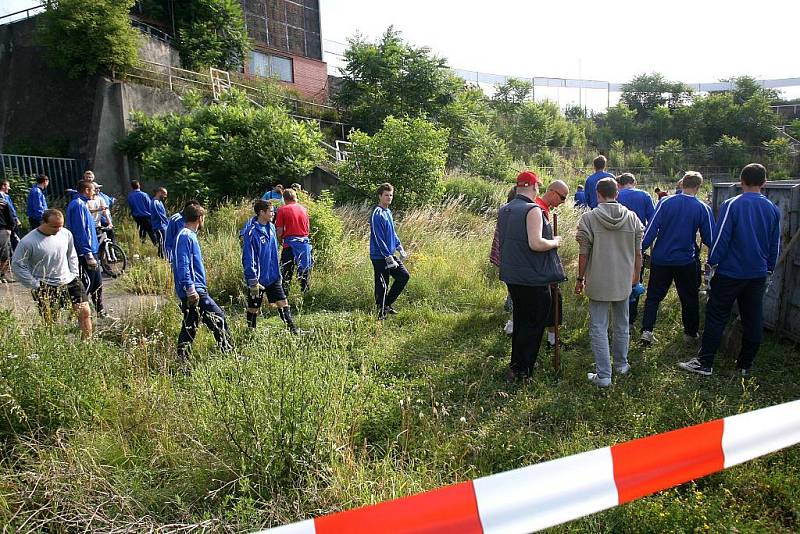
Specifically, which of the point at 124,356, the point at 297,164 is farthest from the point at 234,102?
the point at 124,356

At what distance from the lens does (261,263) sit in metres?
6.25

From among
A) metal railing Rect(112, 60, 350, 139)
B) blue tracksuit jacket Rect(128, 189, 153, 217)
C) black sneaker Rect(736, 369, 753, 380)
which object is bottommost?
black sneaker Rect(736, 369, 753, 380)

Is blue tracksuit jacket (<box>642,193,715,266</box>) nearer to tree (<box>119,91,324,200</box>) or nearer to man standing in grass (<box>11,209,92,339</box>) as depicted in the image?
man standing in grass (<box>11,209,92,339</box>)

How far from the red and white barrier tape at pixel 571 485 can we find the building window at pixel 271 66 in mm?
24629

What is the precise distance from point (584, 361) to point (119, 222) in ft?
39.6

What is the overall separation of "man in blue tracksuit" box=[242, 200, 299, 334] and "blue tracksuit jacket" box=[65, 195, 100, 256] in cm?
266

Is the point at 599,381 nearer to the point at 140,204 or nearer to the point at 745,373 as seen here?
the point at 745,373

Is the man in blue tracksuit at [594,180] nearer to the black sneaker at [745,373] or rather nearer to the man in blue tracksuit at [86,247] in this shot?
the black sneaker at [745,373]

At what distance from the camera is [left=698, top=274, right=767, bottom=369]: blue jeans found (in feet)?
15.5

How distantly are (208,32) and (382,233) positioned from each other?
60.6 feet

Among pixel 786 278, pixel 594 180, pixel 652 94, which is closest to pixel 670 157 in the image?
pixel 652 94

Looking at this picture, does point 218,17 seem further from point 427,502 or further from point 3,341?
point 427,502

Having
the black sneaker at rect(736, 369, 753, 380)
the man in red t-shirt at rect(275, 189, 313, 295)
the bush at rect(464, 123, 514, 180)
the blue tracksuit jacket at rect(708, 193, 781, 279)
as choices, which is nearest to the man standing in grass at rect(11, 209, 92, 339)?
the man in red t-shirt at rect(275, 189, 313, 295)

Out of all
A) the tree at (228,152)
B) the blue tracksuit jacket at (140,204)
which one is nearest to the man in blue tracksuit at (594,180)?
the tree at (228,152)
